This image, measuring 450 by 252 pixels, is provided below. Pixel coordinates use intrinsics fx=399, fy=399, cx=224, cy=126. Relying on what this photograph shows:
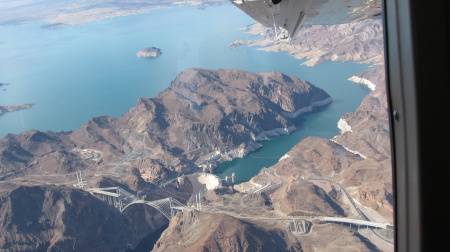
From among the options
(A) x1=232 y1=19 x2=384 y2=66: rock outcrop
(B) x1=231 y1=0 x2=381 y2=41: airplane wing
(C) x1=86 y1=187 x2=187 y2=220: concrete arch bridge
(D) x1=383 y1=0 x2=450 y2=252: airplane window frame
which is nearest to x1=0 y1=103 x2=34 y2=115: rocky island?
(C) x1=86 y1=187 x2=187 y2=220: concrete arch bridge

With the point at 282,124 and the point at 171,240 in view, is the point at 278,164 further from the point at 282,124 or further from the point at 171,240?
the point at 171,240

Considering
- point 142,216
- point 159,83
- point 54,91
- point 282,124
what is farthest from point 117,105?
point 142,216

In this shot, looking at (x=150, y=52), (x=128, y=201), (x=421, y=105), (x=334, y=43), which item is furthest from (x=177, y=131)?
(x=421, y=105)

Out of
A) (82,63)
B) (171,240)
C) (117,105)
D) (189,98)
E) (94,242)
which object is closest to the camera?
(171,240)

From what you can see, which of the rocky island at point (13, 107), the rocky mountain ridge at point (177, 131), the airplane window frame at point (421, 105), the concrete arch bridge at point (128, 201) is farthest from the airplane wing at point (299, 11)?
the rocky island at point (13, 107)

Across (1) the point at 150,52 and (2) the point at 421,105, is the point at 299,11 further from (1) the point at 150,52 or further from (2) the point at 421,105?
(1) the point at 150,52

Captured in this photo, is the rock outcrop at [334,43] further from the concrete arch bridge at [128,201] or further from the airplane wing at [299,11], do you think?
the airplane wing at [299,11]

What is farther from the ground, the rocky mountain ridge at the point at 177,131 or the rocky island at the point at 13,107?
the rocky island at the point at 13,107
